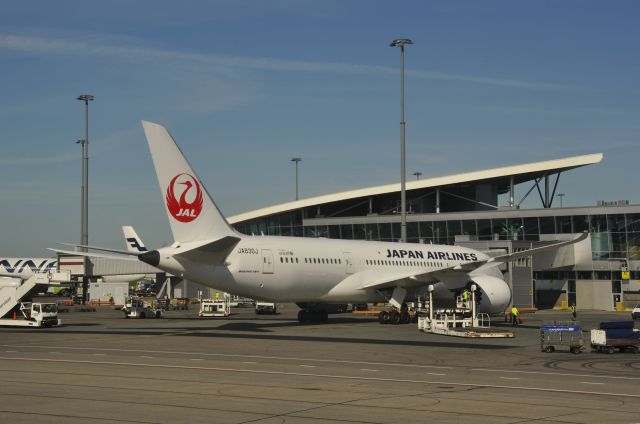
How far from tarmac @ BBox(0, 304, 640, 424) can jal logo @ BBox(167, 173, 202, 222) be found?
5.97 m

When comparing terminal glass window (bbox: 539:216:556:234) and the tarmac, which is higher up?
terminal glass window (bbox: 539:216:556:234)

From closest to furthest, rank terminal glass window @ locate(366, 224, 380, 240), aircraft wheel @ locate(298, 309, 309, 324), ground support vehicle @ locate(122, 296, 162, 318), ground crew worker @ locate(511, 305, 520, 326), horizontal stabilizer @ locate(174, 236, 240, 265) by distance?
horizontal stabilizer @ locate(174, 236, 240, 265), ground crew worker @ locate(511, 305, 520, 326), aircraft wheel @ locate(298, 309, 309, 324), ground support vehicle @ locate(122, 296, 162, 318), terminal glass window @ locate(366, 224, 380, 240)

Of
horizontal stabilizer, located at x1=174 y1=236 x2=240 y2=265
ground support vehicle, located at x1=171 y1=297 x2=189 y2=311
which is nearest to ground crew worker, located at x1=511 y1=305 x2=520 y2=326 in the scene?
horizontal stabilizer, located at x1=174 y1=236 x2=240 y2=265

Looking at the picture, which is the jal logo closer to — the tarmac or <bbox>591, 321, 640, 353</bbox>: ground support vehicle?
the tarmac

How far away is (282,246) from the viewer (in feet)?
143

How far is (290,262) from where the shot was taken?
43.7m

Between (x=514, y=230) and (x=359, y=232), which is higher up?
(x=359, y=232)

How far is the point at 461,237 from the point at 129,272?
43.4 metres

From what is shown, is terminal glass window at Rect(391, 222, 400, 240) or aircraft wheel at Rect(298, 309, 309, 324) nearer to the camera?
aircraft wheel at Rect(298, 309, 309, 324)

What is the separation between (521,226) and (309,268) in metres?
44.1

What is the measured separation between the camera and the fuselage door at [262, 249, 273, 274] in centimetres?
4197

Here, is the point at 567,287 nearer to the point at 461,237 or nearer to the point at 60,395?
the point at 461,237

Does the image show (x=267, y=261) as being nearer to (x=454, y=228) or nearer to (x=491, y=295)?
(x=491, y=295)

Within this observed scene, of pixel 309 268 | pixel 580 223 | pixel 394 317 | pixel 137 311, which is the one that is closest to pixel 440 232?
pixel 580 223
